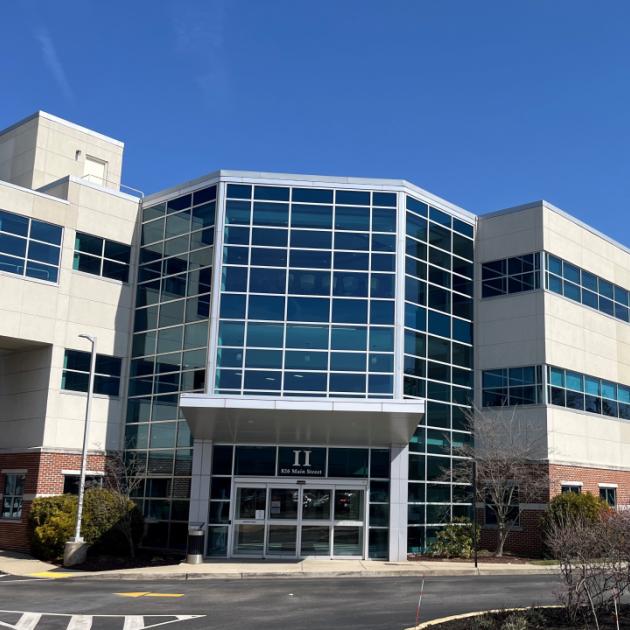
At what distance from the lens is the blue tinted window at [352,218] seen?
29047 millimetres

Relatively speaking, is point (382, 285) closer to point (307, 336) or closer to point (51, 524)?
point (307, 336)

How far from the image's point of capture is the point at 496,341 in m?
31.6

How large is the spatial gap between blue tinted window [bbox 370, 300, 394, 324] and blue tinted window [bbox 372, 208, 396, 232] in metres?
2.76

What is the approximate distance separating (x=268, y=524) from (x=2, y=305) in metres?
11.6

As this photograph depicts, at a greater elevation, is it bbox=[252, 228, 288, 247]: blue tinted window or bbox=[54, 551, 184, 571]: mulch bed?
A: bbox=[252, 228, 288, 247]: blue tinted window

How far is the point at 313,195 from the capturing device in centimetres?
2928

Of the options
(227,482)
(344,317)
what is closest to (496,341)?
(344,317)

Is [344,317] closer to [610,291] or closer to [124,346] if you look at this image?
[124,346]

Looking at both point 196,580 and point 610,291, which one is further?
point 610,291

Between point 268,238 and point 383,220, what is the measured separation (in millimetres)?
4231

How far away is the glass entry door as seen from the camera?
2672cm

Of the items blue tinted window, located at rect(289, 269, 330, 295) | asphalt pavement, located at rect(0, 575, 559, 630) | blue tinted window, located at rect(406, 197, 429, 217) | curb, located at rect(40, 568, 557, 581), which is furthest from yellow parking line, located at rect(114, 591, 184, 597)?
blue tinted window, located at rect(406, 197, 429, 217)

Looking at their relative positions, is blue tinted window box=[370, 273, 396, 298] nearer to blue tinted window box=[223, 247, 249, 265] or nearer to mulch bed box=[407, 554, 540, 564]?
blue tinted window box=[223, 247, 249, 265]

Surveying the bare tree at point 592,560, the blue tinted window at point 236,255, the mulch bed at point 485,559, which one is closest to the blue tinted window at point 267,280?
the blue tinted window at point 236,255
